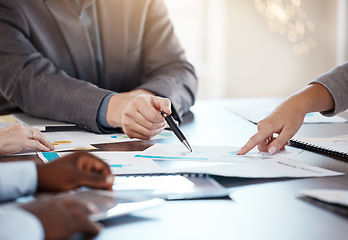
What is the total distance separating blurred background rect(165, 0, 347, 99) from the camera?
442 cm

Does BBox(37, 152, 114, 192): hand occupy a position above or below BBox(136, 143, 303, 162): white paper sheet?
above

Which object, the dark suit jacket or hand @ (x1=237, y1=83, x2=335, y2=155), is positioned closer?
hand @ (x1=237, y1=83, x2=335, y2=155)

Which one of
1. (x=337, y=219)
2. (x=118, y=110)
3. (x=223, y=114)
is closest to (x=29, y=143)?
(x=118, y=110)

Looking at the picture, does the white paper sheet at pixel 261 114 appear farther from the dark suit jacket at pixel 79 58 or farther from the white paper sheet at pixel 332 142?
the white paper sheet at pixel 332 142

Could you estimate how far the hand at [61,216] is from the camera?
16.1 inches

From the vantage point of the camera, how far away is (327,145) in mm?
932

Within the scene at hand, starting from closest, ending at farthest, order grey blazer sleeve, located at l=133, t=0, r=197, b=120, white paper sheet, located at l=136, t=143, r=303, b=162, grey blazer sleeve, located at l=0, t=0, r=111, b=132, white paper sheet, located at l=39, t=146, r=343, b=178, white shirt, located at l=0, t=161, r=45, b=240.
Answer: white shirt, located at l=0, t=161, r=45, b=240, white paper sheet, located at l=39, t=146, r=343, b=178, white paper sheet, located at l=136, t=143, r=303, b=162, grey blazer sleeve, located at l=0, t=0, r=111, b=132, grey blazer sleeve, located at l=133, t=0, r=197, b=120

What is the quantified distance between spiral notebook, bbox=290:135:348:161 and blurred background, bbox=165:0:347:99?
3442mm

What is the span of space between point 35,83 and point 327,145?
0.84 meters

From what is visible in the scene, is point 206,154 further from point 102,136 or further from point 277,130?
point 102,136

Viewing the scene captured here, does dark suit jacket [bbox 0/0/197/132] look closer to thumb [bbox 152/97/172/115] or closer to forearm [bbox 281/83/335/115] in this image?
thumb [bbox 152/97/172/115]

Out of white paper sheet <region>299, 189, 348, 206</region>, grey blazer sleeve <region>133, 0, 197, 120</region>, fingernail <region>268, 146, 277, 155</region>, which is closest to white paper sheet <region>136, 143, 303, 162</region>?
fingernail <region>268, 146, 277, 155</region>

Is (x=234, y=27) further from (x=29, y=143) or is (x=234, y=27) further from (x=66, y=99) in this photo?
(x=29, y=143)

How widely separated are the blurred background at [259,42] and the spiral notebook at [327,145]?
11.3 feet
